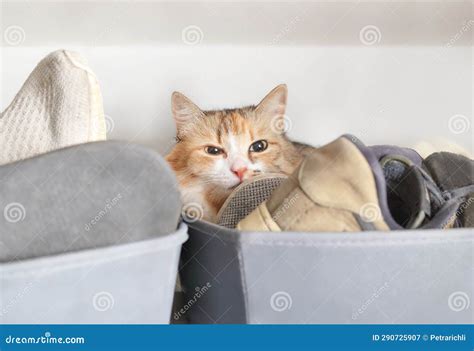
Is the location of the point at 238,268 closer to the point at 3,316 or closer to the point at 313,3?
the point at 3,316

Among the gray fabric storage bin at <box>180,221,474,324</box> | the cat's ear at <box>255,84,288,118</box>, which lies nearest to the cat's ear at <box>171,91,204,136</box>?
the cat's ear at <box>255,84,288,118</box>

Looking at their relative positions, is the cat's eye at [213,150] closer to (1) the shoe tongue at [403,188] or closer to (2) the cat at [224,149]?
(2) the cat at [224,149]

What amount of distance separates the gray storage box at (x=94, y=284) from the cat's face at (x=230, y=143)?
30 cm

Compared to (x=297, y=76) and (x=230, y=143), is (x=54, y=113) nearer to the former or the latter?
Answer: (x=230, y=143)

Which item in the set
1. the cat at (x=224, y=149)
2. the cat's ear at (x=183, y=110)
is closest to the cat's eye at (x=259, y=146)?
the cat at (x=224, y=149)

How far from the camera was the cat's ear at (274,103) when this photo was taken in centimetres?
110

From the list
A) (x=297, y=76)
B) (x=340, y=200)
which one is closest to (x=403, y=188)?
(x=340, y=200)

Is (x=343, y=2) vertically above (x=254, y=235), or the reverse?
(x=343, y=2)

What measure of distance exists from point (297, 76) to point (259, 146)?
1.02 feet

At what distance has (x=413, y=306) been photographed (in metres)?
0.76

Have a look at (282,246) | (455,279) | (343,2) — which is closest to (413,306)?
(455,279)

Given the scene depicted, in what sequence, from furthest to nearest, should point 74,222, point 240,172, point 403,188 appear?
point 240,172 < point 403,188 < point 74,222

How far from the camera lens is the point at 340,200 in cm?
72

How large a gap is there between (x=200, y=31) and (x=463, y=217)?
2.22 feet
